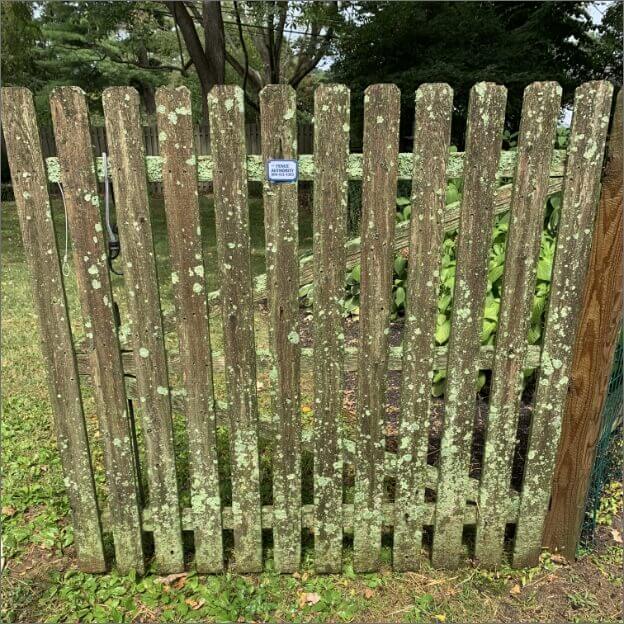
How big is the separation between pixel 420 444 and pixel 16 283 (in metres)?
6.46

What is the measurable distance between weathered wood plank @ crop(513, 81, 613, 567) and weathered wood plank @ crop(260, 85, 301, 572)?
1.02m

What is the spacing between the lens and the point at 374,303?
205 centimetres

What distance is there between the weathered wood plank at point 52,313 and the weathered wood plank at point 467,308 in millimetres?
1535

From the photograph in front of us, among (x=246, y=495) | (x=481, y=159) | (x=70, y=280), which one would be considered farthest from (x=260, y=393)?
(x=70, y=280)

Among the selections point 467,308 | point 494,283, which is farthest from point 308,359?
point 494,283

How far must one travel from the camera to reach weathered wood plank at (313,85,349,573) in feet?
5.96

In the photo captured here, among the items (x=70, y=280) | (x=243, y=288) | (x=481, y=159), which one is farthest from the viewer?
(x=70, y=280)

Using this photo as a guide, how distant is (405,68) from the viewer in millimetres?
11336

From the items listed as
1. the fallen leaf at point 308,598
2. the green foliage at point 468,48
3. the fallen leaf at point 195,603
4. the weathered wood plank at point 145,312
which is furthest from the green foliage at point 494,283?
the green foliage at point 468,48

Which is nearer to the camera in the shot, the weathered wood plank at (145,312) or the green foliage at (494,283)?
the weathered wood plank at (145,312)

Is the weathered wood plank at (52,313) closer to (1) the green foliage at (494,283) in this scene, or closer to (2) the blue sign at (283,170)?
(2) the blue sign at (283,170)

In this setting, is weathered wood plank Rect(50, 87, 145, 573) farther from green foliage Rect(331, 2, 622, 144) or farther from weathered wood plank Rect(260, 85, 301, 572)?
green foliage Rect(331, 2, 622, 144)

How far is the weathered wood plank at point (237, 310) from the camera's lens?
5.97ft

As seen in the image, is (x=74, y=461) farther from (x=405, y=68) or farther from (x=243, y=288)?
(x=405, y=68)
